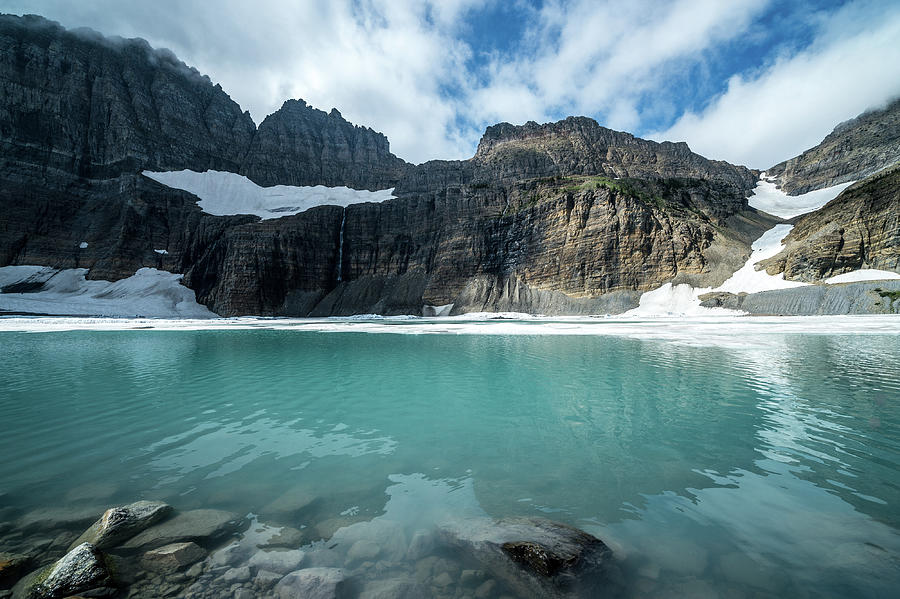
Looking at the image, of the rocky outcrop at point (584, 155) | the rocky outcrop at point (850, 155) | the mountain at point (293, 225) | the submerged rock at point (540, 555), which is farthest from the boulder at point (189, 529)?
the rocky outcrop at point (850, 155)

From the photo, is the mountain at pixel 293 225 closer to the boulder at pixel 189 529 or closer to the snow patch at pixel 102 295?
the snow patch at pixel 102 295

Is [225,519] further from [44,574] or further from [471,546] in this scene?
[471,546]

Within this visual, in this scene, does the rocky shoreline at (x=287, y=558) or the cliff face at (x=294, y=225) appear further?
the cliff face at (x=294, y=225)

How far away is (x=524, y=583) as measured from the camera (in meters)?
3.74

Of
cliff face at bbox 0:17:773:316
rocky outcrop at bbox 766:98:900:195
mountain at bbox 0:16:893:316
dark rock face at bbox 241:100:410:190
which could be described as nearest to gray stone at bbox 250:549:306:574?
cliff face at bbox 0:17:773:316

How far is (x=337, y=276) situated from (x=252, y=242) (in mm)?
22186

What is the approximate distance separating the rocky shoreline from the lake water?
127 mm

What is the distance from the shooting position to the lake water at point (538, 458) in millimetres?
4359

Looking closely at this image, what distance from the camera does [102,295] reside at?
292 feet

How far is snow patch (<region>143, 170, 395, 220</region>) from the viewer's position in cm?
12101

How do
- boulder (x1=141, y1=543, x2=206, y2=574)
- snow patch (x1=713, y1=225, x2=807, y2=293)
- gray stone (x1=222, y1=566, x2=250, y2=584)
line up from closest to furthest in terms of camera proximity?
gray stone (x1=222, y1=566, x2=250, y2=584)
boulder (x1=141, y1=543, x2=206, y2=574)
snow patch (x1=713, y1=225, x2=807, y2=293)

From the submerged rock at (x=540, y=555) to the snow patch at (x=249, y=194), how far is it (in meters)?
124

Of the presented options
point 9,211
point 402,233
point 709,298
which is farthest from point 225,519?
point 9,211

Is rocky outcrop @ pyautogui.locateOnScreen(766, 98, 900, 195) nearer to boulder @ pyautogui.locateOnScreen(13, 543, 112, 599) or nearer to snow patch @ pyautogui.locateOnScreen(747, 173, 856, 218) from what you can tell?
snow patch @ pyautogui.locateOnScreen(747, 173, 856, 218)
